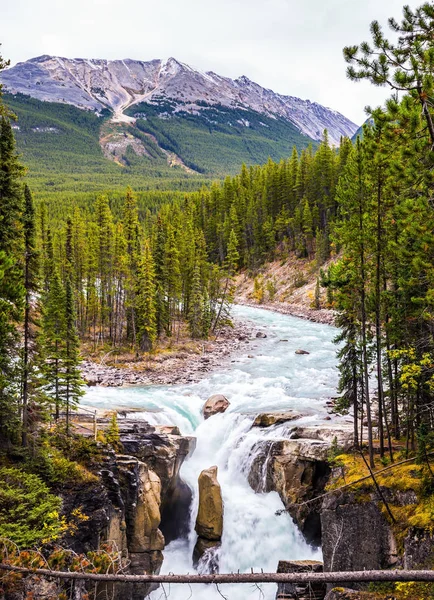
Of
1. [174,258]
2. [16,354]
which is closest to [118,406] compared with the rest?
[16,354]

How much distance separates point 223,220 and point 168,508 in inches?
3129

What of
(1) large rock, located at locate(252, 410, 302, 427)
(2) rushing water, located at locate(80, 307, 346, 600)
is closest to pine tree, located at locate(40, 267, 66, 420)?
(2) rushing water, located at locate(80, 307, 346, 600)

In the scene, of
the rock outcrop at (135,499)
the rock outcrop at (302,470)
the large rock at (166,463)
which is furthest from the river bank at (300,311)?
the rock outcrop at (135,499)

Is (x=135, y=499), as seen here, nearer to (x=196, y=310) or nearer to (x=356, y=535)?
(x=356, y=535)

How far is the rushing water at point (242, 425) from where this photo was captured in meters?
19.5

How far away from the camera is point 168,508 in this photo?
22.3 metres

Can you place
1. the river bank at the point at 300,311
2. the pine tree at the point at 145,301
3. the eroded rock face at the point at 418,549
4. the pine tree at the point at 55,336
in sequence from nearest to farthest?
1. the eroded rock face at the point at 418,549
2. the pine tree at the point at 55,336
3. the pine tree at the point at 145,301
4. the river bank at the point at 300,311

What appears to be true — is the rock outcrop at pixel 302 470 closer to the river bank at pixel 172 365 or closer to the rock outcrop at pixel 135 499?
the rock outcrop at pixel 135 499

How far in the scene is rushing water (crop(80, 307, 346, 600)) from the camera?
19500 millimetres

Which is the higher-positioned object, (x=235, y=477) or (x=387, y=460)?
(x=387, y=460)

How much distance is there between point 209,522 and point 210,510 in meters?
0.52

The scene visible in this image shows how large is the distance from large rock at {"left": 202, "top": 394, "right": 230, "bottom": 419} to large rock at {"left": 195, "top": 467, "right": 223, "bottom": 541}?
6.83 metres

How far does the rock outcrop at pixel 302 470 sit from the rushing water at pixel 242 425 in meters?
0.59

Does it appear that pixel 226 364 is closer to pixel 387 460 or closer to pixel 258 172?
pixel 387 460
